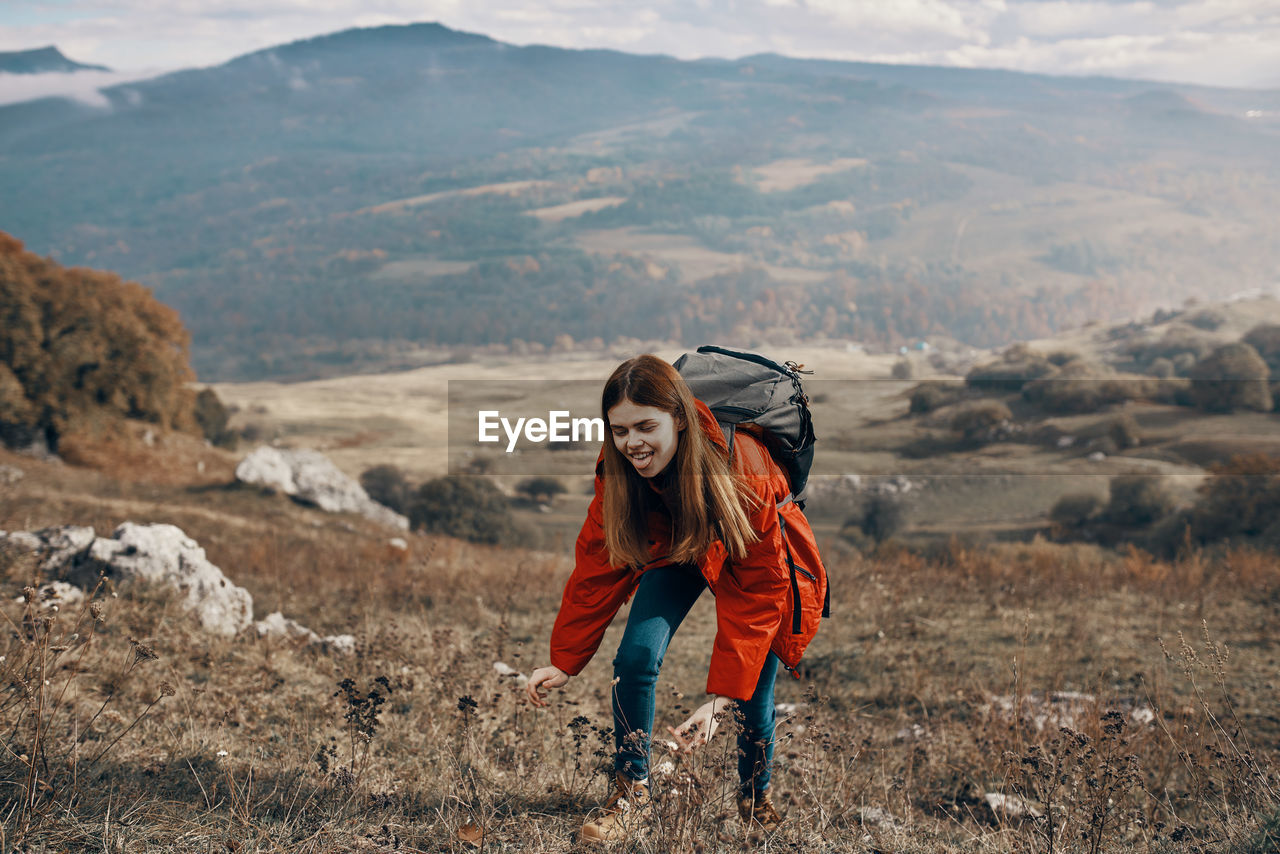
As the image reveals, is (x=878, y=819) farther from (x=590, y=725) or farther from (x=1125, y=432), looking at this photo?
(x=1125, y=432)

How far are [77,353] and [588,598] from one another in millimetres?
22141

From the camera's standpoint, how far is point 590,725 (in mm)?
3887

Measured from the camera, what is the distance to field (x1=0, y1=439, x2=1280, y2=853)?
277cm

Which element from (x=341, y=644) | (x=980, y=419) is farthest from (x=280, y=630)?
(x=980, y=419)

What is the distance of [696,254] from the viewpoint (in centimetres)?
19188

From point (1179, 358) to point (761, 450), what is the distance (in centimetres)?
4994

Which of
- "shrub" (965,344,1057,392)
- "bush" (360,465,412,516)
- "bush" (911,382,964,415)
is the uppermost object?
"shrub" (965,344,1057,392)

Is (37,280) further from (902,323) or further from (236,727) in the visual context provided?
(902,323)

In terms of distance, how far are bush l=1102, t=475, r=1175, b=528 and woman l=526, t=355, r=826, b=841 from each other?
21.2m

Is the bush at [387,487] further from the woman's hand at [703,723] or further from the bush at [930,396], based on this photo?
the woman's hand at [703,723]

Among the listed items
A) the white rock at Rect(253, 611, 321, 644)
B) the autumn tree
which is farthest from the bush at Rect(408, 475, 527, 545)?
the white rock at Rect(253, 611, 321, 644)

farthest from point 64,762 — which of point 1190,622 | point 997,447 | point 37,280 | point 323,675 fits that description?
point 997,447

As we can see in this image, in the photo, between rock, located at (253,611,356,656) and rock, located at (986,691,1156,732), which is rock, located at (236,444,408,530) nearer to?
rock, located at (253,611,356,656)

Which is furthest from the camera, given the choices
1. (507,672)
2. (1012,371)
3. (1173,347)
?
(1173,347)
